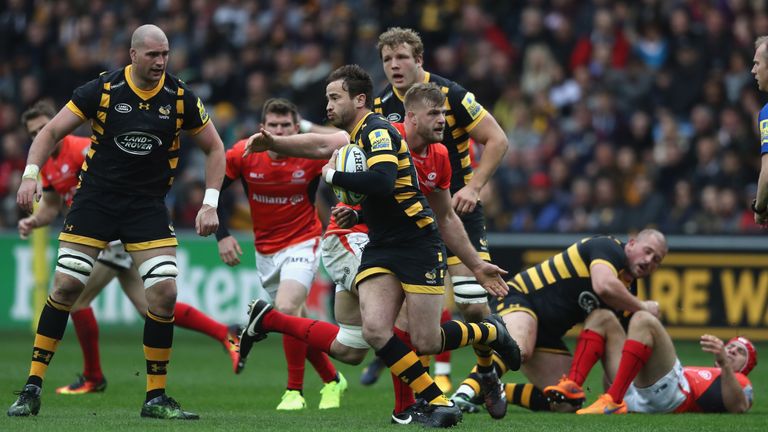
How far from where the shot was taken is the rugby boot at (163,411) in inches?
321

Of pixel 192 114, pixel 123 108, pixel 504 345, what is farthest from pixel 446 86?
pixel 123 108

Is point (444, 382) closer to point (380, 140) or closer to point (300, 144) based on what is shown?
point (300, 144)

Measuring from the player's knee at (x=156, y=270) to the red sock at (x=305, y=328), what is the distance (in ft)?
2.65

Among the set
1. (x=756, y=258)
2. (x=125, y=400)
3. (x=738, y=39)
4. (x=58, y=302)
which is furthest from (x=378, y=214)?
(x=738, y=39)

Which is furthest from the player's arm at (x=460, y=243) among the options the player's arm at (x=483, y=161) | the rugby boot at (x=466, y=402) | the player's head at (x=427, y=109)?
the rugby boot at (x=466, y=402)


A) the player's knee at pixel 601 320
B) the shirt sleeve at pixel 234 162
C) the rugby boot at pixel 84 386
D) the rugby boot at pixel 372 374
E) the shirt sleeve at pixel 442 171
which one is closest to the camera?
the shirt sleeve at pixel 442 171

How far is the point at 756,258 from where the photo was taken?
1530cm

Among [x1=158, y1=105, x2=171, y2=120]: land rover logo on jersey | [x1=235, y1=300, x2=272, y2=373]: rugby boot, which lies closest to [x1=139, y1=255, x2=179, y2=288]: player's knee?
[x1=235, y1=300, x2=272, y2=373]: rugby boot

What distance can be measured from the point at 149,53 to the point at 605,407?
4.16 meters

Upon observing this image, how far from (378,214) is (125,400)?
3.27 meters

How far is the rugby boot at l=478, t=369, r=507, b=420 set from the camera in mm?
8750

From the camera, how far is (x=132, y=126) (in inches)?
321

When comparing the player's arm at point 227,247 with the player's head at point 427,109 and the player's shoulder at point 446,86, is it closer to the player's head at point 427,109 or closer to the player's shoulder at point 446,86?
the player's shoulder at point 446,86

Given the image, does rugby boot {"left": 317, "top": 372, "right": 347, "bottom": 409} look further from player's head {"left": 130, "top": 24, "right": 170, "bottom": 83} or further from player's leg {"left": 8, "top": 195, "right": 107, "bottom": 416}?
player's head {"left": 130, "top": 24, "right": 170, "bottom": 83}
